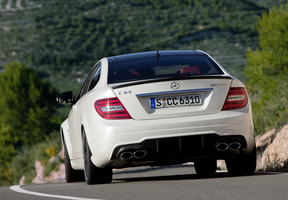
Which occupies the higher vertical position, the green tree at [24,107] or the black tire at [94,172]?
the black tire at [94,172]

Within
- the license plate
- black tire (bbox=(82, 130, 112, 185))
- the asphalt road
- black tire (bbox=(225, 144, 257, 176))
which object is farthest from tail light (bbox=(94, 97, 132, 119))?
black tire (bbox=(225, 144, 257, 176))

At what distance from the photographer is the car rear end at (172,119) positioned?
664 centimetres

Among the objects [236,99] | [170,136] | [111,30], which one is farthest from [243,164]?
[111,30]

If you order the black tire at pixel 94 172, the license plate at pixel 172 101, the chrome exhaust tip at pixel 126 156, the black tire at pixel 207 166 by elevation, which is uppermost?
the license plate at pixel 172 101

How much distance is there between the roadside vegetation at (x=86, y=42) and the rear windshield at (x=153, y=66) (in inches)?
1569

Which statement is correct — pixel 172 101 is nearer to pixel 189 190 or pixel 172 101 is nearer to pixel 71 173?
pixel 189 190

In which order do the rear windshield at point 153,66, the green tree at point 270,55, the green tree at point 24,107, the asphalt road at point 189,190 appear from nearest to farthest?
1. the asphalt road at point 189,190
2. the rear windshield at point 153,66
3. the green tree at point 270,55
4. the green tree at point 24,107

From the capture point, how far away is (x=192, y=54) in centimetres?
805

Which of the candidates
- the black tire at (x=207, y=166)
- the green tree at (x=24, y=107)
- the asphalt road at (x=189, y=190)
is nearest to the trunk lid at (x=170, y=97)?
the asphalt road at (x=189, y=190)

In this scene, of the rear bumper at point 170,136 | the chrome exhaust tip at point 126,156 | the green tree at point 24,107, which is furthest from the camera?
the green tree at point 24,107

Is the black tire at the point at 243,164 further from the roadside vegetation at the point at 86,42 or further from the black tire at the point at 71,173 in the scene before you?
the roadside vegetation at the point at 86,42

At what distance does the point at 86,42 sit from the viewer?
98125mm

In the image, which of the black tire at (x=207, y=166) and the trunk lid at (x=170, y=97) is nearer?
the trunk lid at (x=170, y=97)

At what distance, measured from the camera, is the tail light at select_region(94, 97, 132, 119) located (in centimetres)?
670
